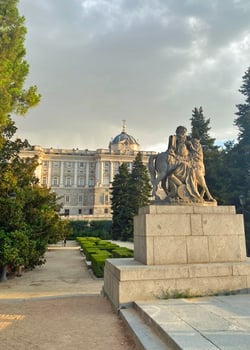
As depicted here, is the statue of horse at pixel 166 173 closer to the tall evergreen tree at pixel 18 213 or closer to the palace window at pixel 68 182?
the tall evergreen tree at pixel 18 213

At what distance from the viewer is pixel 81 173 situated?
299 ft

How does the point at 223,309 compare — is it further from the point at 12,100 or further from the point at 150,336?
the point at 12,100

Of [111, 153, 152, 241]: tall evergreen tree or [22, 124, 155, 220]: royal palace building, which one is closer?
[111, 153, 152, 241]: tall evergreen tree

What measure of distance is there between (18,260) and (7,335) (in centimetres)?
701

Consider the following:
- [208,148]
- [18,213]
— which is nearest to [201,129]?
[208,148]

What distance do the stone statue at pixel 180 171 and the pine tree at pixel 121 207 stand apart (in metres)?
33.5

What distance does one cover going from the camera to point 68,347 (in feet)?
12.9

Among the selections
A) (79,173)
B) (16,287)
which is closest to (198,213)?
(16,287)

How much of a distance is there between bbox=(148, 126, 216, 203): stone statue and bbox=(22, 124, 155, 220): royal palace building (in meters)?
79.0

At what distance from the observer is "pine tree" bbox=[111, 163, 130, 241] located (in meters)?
41.3

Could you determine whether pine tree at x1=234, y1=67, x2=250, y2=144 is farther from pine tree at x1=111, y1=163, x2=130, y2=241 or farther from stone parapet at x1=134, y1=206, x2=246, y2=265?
pine tree at x1=111, y1=163, x2=130, y2=241

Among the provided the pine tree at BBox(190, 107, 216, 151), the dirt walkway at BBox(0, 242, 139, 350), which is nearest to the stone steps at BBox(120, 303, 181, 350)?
the dirt walkway at BBox(0, 242, 139, 350)

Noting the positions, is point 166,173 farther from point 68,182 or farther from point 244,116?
point 68,182

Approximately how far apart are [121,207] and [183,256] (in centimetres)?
3609
